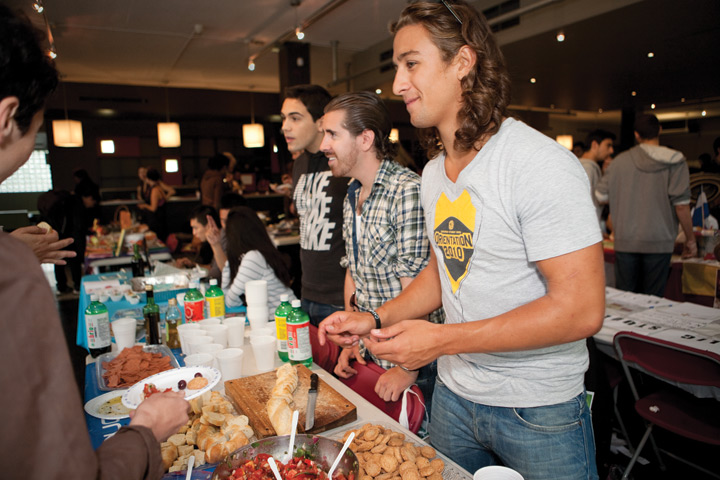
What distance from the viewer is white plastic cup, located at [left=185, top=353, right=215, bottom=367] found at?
5.66 feet

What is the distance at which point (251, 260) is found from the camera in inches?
119

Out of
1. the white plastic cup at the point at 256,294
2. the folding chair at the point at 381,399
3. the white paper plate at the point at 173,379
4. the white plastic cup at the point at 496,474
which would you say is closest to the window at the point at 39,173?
the white plastic cup at the point at 256,294

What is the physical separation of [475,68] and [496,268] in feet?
1.78

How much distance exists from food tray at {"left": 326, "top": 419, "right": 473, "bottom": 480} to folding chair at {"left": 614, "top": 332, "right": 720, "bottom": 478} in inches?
55.3

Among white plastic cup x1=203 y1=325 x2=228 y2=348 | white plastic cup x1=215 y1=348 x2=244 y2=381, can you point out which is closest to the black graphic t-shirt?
white plastic cup x1=203 y1=325 x2=228 y2=348

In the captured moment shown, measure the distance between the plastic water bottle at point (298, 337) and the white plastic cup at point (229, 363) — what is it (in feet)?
0.64

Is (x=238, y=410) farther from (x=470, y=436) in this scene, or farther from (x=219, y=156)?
(x=219, y=156)

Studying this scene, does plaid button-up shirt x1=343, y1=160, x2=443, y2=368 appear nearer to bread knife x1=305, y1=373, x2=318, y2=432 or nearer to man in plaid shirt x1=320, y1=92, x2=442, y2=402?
man in plaid shirt x1=320, y1=92, x2=442, y2=402

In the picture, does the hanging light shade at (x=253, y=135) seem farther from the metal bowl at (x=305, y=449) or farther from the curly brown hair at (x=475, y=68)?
the metal bowl at (x=305, y=449)

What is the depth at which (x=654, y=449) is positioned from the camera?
8.53 ft

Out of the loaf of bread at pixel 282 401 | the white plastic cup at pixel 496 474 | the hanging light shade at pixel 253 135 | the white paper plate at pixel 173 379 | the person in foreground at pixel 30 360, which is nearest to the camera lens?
the person in foreground at pixel 30 360

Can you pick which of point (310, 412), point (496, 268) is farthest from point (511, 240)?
point (310, 412)

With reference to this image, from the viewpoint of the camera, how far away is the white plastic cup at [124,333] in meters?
2.10

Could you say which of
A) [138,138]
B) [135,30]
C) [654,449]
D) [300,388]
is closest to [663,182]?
[654,449]
